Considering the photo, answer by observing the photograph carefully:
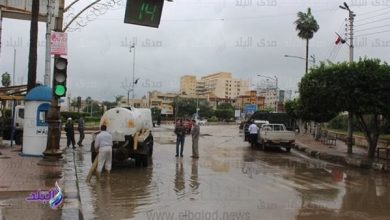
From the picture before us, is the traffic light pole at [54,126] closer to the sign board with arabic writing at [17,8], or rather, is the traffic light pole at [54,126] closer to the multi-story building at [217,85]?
the sign board with arabic writing at [17,8]

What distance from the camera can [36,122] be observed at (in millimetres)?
21297

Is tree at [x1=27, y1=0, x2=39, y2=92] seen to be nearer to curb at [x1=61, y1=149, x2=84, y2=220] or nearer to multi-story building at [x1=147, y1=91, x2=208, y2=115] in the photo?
curb at [x1=61, y1=149, x2=84, y2=220]

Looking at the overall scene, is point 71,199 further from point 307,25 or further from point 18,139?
point 307,25

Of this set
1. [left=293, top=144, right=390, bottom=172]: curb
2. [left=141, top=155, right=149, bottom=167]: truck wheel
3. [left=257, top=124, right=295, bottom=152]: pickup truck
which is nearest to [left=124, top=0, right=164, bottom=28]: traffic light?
[left=141, top=155, right=149, bottom=167]: truck wheel

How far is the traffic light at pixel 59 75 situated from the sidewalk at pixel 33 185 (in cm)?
258

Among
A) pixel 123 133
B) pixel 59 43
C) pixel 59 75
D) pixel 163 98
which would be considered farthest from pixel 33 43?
pixel 163 98

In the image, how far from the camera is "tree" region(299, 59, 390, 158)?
24391 millimetres

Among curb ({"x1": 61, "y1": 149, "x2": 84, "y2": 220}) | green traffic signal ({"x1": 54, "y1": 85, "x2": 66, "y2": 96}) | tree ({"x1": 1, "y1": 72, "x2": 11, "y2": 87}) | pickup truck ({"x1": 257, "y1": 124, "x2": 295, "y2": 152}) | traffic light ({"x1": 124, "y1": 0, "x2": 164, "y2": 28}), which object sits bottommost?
curb ({"x1": 61, "y1": 149, "x2": 84, "y2": 220})

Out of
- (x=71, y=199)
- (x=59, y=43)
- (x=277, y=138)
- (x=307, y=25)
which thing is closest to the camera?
(x=71, y=199)

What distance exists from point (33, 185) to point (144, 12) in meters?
5.22

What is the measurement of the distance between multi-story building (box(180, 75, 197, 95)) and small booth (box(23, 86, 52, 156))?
475 feet

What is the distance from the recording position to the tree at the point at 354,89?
24.4m

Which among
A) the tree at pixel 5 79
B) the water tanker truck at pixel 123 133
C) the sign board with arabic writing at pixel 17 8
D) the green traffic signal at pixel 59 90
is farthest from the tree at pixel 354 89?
the tree at pixel 5 79

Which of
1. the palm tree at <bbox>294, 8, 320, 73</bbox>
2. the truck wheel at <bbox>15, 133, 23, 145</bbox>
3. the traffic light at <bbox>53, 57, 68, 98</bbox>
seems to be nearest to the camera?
the traffic light at <bbox>53, 57, 68, 98</bbox>
